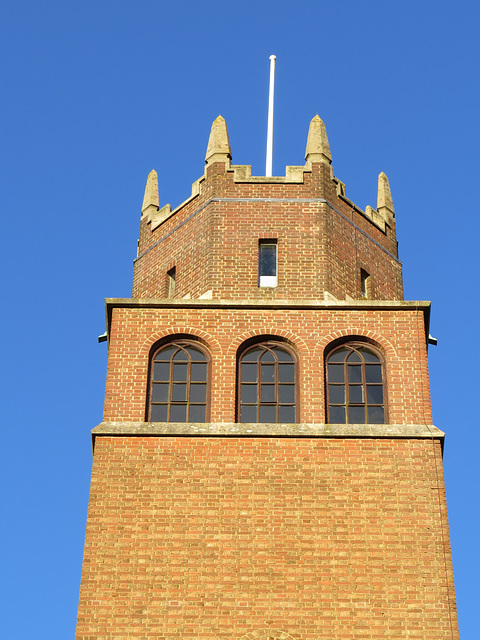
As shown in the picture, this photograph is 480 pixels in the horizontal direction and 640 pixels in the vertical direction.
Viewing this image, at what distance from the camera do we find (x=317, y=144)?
37156 millimetres

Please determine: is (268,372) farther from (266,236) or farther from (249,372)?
(266,236)

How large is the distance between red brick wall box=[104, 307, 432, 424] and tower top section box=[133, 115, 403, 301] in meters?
1.27

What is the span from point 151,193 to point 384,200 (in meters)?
6.10

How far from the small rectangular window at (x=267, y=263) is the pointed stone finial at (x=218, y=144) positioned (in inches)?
109

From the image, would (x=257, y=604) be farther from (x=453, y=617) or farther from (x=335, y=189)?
(x=335, y=189)

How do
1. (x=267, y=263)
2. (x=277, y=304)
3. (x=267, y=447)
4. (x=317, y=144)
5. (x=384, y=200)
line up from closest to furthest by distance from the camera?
1. (x=267, y=447)
2. (x=277, y=304)
3. (x=267, y=263)
4. (x=317, y=144)
5. (x=384, y=200)

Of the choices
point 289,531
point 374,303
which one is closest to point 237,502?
point 289,531

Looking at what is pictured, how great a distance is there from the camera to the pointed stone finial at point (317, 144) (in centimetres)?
3691

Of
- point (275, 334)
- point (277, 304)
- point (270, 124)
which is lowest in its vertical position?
point (275, 334)

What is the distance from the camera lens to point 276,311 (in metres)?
33.4

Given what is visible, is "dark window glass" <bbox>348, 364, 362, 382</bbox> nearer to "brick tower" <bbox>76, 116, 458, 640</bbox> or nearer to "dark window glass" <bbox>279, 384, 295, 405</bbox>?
"brick tower" <bbox>76, 116, 458, 640</bbox>

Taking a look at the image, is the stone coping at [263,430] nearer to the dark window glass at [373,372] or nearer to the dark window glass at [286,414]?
the dark window glass at [286,414]

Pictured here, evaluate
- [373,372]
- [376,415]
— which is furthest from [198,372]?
[376,415]

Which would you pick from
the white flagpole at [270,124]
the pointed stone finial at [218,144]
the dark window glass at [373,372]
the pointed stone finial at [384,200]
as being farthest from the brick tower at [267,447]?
the pointed stone finial at [384,200]
